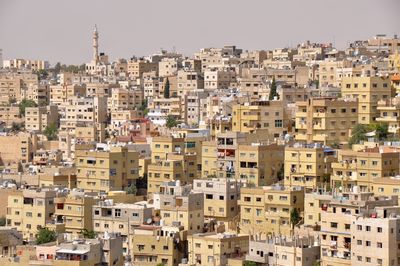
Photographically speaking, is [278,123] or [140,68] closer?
[278,123]

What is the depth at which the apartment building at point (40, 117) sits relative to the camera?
128 ft

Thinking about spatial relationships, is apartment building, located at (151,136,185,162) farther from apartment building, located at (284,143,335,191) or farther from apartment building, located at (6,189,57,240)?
apartment building, located at (6,189,57,240)

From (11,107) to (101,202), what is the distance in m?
19.9

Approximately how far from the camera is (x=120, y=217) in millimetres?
22188

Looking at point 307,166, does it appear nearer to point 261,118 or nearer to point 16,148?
point 261,118

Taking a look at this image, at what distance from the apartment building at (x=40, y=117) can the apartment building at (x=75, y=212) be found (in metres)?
15.3

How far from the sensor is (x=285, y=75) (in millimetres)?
38312

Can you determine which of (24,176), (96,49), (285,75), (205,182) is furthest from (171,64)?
(205,182)

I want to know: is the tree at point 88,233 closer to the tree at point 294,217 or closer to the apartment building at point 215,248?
the apartment building at point 215,248

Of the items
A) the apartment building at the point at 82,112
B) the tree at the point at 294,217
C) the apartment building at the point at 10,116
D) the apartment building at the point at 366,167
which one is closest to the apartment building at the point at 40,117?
the apartment building at the point at 82,112

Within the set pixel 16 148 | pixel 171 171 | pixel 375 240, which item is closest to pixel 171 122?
pixel 16 148

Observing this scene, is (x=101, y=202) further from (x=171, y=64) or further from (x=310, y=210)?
(x=171, y=64)

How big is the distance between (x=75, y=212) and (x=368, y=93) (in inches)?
274

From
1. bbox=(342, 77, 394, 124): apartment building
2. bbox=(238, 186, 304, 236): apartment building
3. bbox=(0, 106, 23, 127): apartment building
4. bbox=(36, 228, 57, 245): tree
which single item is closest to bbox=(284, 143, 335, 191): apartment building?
bbox=(238, 186, 304, 236): apartment building
